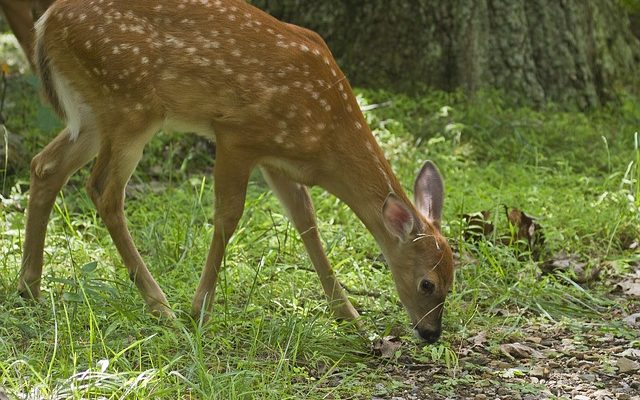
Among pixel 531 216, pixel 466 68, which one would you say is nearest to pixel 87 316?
pixel 531 216

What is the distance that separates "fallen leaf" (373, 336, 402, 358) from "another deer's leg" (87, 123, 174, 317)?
1.00m

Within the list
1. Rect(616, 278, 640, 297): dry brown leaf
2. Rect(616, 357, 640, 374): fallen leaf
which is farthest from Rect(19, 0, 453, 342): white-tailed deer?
Rect(616, 278, 640, 297): dry brown leaf

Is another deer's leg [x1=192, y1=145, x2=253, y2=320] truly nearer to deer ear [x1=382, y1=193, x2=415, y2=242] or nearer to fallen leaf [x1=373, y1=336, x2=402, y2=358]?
deer ear [x1=382, y1=193, x2=415, y2=242]

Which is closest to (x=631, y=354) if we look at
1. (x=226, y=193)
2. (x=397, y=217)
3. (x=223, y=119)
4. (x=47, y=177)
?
(x=397, y=217)

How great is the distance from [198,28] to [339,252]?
1.56 metres

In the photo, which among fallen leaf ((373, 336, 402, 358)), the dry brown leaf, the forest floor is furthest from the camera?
the dry brown leaf

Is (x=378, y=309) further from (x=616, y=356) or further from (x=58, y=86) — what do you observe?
(x=58, y=86)

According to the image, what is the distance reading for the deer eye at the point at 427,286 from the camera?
511 cm

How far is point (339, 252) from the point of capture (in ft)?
19.9

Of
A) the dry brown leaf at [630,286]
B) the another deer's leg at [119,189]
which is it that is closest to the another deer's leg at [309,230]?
the another deer's leg at [119,189]

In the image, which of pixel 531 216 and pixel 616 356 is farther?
pixel 531 216

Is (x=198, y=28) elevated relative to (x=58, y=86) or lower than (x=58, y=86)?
elevated

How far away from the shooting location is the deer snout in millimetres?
5020

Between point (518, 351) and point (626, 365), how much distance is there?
0.48m
